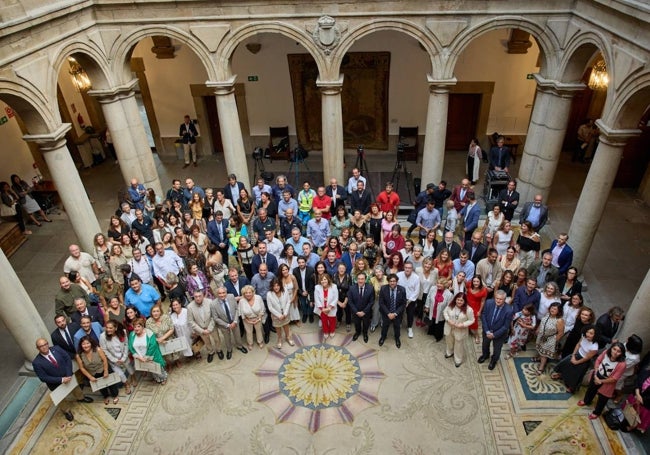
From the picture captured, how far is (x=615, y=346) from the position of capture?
633 centimetres

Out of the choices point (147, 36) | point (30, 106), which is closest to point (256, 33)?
point (147, 36)

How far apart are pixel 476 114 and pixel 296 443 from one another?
11.0 metres

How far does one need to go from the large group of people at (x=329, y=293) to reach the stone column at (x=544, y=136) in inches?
73.0

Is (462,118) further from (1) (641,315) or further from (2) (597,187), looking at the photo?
(1) (641,315)

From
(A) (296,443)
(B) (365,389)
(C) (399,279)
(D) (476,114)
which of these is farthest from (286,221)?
(D) (476,114)

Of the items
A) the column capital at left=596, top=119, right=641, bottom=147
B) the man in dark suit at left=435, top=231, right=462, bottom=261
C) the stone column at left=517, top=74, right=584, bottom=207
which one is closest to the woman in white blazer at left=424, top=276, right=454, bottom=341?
the man in dark suit at left=435, top=231, right=462, bottom=261

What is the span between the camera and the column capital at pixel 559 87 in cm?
981

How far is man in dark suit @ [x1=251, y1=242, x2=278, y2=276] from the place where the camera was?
8242 millimetres

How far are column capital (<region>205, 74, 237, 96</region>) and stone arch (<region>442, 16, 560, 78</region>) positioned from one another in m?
4.74

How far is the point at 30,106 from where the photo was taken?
8.66 meters

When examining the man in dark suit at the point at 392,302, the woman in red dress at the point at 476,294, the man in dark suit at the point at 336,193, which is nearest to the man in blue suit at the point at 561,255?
the woman in red dress at the point at 476,294

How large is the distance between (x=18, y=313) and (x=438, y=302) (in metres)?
6.66

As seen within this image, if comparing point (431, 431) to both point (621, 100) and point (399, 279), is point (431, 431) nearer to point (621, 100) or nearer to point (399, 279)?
point (399, 279)

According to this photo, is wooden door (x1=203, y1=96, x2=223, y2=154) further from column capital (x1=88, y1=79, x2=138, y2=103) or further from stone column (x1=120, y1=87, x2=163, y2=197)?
column capital (x1=88, y1=79, x2=138, y2=103)
